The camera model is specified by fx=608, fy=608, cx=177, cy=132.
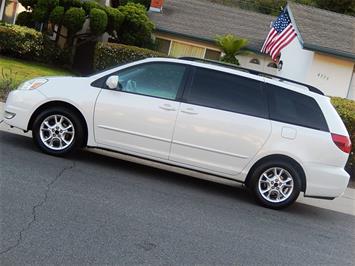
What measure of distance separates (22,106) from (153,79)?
184cm

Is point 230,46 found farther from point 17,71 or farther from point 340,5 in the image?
point 340,5

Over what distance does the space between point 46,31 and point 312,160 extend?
65.8 ft

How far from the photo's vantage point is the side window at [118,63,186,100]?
8.29 m

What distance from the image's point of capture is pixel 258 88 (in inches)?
333

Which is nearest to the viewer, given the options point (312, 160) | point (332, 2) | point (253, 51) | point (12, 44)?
point (312, 160)

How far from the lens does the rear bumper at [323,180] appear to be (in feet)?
26.7

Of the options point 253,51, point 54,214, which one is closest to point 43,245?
point 54,214

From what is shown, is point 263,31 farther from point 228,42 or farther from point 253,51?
point 228,42

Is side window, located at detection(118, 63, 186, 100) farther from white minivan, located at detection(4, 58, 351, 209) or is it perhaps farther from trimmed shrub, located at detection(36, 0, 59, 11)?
trimmed shrub, located at detection(36, 0, 59, 11)

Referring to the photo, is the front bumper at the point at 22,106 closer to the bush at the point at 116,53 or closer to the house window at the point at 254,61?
the bush at the point at 116,53

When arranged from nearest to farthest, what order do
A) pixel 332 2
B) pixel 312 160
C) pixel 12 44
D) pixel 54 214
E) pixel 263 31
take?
pixel 54 214 < pixel 312 160 < pixel 12 44 < pixel 263 31 < pixel 332 2

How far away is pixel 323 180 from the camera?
8.12 m

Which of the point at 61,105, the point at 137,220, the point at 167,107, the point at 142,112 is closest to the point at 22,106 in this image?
the point at 61,105

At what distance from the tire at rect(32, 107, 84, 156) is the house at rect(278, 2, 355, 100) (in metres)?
13.6
